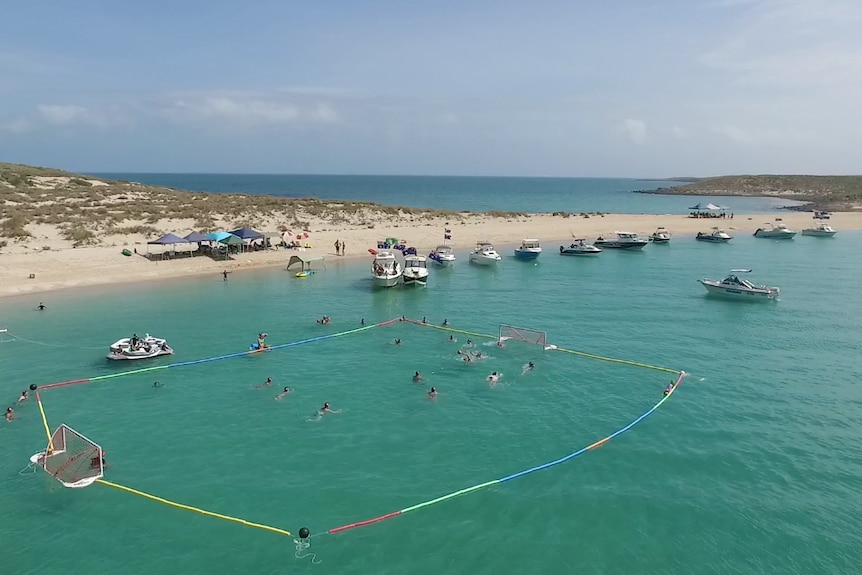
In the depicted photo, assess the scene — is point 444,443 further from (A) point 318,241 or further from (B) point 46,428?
(A) point 318,241

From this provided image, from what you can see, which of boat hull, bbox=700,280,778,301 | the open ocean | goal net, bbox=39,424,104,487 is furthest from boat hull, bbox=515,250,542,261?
goal net, bbox=39,424,104,487

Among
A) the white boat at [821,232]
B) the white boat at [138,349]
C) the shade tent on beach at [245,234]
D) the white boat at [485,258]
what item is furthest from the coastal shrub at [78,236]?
the white boat at [821,232]

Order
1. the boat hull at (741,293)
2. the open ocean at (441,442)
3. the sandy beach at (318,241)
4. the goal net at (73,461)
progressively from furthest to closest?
the sandy beach at (318,241) < the boat hull at (741,293) < the goal net at (73,461) < the open ocean at (441,442)

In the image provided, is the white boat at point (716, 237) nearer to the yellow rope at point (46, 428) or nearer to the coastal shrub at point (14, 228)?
the yellow rope at point (46, 428)

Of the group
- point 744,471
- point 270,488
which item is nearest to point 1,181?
point 270,488

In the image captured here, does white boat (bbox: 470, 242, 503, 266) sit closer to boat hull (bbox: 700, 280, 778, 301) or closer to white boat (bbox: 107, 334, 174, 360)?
boat hull (bbox: 700, 280, 778, 301)

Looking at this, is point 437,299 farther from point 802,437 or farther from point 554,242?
point 554,242
